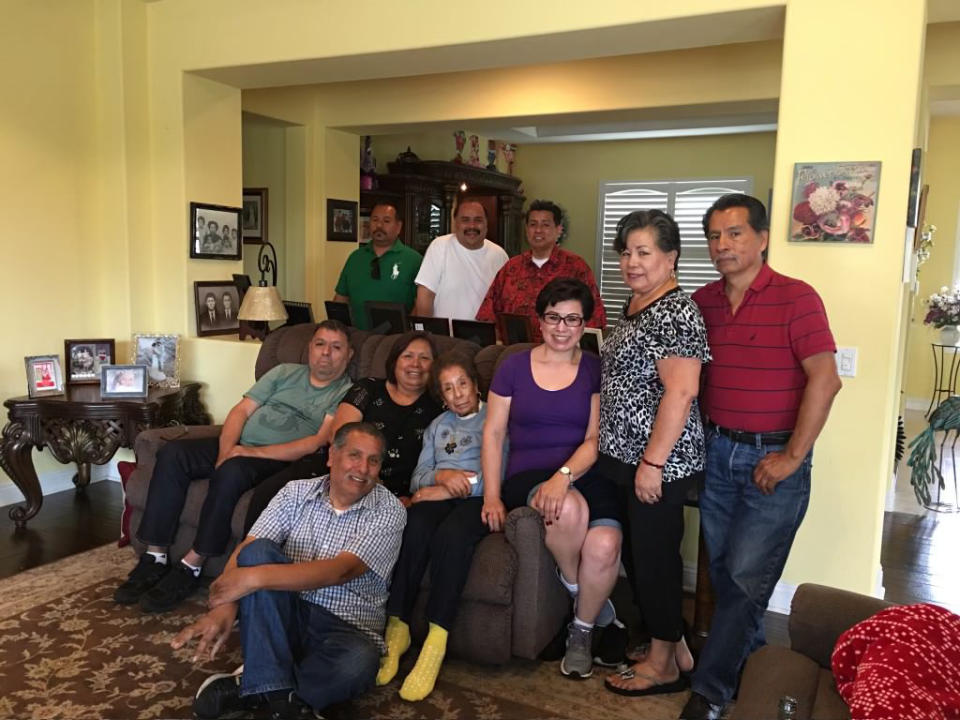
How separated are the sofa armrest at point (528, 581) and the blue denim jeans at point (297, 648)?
501 mm

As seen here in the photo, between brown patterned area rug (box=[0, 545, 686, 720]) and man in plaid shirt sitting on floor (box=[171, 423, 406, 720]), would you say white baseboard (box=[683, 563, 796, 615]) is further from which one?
man in plaid shirt sitting on floor (box=[171, 423, 406, 720])

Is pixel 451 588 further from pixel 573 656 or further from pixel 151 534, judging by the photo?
pixel 151 534

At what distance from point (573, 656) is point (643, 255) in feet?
4.42

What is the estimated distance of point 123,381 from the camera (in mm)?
4039

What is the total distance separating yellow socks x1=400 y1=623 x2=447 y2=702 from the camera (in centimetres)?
245

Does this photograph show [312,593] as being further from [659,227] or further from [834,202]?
[834,202]

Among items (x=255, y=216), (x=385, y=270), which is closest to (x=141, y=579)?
(x=385, y=270)

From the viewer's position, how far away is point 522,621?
2615mm

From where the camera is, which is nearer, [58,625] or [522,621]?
[522,621]

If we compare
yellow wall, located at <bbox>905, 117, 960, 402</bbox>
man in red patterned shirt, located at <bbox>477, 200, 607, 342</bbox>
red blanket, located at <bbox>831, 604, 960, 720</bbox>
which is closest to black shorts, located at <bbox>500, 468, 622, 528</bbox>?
red blanket, located at <bbox>831, 604, 960, 720</bbox>

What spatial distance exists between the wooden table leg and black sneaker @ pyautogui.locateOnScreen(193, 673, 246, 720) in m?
2.09

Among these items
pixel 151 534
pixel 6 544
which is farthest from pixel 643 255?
pixel 6 544

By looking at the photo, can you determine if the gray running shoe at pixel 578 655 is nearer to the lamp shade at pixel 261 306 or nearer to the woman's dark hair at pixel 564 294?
the woman's dark hair at pixel 564 294

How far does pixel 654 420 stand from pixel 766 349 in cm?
38
